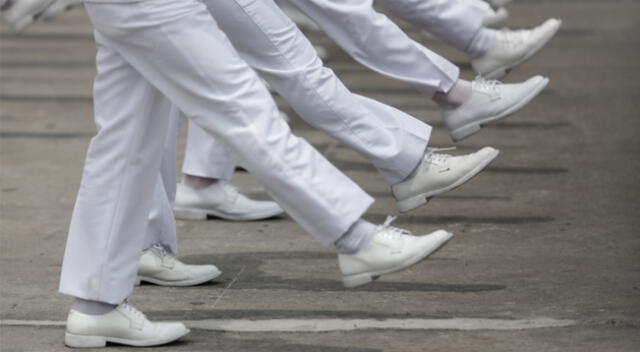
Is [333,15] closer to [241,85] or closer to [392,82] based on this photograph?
[241,85]

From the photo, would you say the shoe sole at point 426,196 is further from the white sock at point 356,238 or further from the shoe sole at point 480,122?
the white sock at point 356,238

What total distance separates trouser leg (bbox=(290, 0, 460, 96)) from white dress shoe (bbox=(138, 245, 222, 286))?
40.9 inches

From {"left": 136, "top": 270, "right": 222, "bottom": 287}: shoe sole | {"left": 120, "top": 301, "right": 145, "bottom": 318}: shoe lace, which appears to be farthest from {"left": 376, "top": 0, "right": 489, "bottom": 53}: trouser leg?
{"left": 120, "top": 301, "right": 145, "bottom": 318}: shoe lace

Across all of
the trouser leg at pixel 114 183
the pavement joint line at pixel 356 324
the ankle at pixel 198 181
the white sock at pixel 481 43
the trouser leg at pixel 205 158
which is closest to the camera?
the trouser leg at pixel 114 183

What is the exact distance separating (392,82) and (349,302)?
5.79 meters

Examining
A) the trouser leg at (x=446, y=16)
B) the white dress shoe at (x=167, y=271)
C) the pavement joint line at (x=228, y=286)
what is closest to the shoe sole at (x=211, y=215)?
the pavement joint line at (x=228, y=286)

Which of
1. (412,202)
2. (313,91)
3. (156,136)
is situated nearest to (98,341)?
(156,136)

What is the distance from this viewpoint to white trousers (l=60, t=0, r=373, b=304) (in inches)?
183

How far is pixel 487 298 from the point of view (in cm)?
555

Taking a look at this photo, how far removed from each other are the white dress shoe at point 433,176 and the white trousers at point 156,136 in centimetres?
86

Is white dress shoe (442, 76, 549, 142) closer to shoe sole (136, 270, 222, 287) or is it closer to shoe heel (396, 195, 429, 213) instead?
shoe heel (396, 195, 429, 213)

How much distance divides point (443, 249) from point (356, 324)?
119cm

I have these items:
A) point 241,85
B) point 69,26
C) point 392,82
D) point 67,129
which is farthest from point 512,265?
point 69,26

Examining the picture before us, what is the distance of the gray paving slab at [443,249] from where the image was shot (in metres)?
5.17
